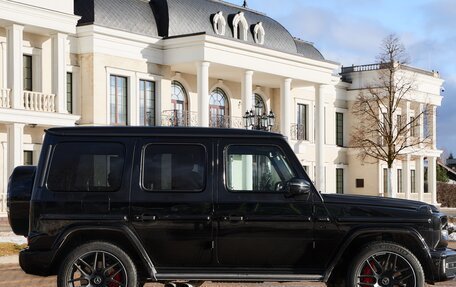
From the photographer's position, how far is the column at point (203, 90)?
125 feet

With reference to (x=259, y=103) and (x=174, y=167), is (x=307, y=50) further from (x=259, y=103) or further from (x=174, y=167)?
(x=174, y=167)

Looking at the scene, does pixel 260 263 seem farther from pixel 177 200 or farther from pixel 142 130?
pixel 142 130

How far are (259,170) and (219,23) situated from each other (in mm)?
33811

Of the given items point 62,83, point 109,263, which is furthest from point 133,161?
point 62,83

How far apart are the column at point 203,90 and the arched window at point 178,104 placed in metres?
2.00

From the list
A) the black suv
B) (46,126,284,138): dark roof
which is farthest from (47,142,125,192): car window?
(46,126,284,138): dark roof

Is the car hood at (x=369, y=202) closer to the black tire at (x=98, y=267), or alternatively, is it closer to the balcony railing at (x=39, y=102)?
the black tire at (x=98, y=267)

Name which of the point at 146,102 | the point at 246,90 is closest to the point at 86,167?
the point at 146,102

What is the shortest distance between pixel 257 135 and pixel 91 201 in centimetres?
188

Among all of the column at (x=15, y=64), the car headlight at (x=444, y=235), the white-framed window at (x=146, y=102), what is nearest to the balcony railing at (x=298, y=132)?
the white-framed window at (x=146, y=102)

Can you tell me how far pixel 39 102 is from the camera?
32.2m

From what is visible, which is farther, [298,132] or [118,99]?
[298,132]

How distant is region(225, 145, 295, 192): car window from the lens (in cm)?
856

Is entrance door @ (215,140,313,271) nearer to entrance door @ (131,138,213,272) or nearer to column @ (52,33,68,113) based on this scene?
entrance door @ (131,138,213,272)
